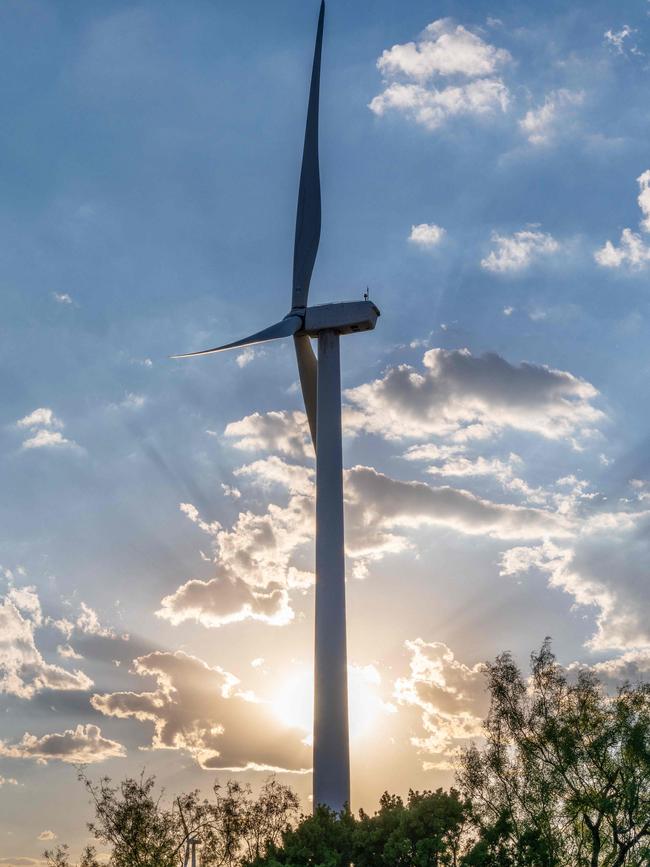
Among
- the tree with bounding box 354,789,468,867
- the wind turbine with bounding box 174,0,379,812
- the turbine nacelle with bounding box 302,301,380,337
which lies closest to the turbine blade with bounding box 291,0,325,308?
the wind turbine with bounding box 174,0,379,812

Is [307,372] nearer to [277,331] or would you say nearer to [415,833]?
[277,331]

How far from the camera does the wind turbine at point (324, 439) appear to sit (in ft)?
129

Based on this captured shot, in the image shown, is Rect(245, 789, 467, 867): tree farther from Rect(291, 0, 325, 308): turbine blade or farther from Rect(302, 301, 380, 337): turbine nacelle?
Rect(291, 0, 325, 308): turbine blade

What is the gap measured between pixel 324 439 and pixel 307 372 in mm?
7536

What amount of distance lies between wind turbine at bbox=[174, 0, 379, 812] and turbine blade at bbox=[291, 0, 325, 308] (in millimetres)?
54

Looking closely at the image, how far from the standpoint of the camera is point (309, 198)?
55156 millimetres

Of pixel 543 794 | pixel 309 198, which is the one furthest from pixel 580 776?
pixel 309 198

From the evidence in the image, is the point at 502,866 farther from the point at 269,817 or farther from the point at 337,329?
the point at 269,817

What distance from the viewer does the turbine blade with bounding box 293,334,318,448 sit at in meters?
51.4

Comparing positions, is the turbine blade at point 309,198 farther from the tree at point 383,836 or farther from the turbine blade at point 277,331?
the tree at point 383,836

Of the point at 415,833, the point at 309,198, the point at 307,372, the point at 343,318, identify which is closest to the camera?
the point at 415,833

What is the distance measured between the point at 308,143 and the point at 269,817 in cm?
4415

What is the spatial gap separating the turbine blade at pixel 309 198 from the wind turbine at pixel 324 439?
0.05 m

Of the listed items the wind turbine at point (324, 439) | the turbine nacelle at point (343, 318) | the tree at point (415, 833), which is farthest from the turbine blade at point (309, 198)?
the tree at point (415, 833)
